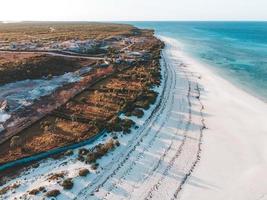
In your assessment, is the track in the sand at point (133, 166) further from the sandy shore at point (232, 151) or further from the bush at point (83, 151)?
the bush at point (83, 151)

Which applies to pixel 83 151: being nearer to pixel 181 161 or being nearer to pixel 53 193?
pixel 53 193

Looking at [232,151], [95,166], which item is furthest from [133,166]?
[232,151]

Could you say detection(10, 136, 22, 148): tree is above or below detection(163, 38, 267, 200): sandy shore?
above

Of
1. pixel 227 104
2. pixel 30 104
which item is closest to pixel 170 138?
pixel 227 104

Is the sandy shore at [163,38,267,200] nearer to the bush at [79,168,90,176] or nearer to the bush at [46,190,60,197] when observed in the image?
the bush at [79,168,90,176]

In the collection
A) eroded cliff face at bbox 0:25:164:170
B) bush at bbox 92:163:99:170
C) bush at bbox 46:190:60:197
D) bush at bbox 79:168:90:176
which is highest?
bush at bbox 79:168:90:176

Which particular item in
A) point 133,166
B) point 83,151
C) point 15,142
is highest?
point 83,151

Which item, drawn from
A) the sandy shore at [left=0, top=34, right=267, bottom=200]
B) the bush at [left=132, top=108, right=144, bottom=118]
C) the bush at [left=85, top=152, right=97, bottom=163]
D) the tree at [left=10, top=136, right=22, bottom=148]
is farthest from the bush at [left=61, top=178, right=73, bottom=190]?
the bush at [left=132, top=108, right=144, bottom=118]

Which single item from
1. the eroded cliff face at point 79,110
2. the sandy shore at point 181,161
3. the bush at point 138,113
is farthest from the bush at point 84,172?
the bush at point 138,113
